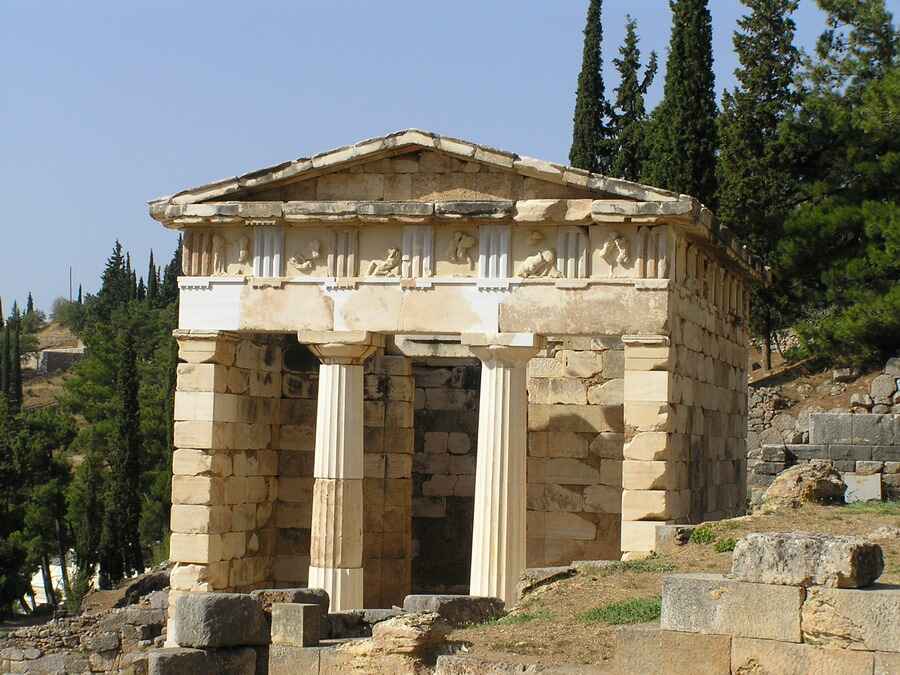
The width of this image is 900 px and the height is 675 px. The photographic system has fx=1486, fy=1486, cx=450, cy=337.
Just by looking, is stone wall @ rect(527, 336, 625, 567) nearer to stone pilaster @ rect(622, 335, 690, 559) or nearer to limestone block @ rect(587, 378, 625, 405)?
limestone block @ rect(587, 378, 625, 405)

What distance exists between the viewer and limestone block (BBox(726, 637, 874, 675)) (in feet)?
32.3

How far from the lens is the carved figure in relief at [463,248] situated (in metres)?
19.4

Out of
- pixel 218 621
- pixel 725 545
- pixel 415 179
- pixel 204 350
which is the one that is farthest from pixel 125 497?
pixel 218 621

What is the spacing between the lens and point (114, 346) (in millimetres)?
61562

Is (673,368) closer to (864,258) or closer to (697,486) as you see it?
(697,486)

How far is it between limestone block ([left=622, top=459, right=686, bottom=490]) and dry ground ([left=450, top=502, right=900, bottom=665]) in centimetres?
122

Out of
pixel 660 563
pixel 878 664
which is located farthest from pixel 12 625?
pixel 878 664

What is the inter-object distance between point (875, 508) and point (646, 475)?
3.20m

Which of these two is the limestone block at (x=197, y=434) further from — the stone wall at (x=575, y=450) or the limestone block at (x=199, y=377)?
the stone wall at (x=575, y=450)

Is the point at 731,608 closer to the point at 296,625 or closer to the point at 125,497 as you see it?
the point at 296,625

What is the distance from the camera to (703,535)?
17219mm

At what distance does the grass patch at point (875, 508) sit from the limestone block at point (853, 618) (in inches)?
352

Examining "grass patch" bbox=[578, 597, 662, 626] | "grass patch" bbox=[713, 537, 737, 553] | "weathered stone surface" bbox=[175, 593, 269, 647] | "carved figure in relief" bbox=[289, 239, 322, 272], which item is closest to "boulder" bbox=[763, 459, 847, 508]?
"grass patch" bbox=[713, 537, 737, 553]

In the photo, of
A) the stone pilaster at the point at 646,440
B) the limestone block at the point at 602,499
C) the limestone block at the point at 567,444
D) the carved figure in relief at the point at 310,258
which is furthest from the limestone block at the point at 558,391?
the carved figure in relief at the point at 310,258
